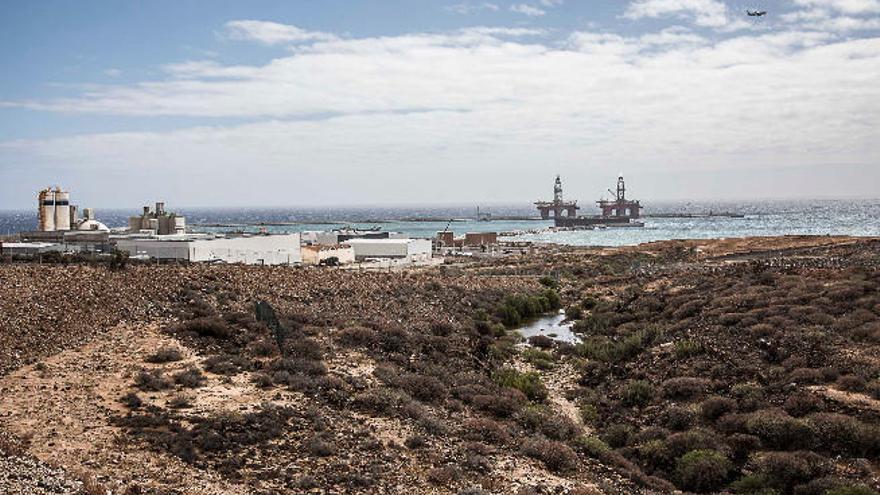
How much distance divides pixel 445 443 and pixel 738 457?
684cm

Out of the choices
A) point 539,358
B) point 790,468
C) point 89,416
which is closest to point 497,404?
point 790,468

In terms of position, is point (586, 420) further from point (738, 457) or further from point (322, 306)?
point (322, 306)

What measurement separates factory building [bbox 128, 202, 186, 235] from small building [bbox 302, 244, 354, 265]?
39.0 ft

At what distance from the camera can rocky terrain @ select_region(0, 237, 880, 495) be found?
13.2 m

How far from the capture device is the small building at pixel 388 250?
240ft

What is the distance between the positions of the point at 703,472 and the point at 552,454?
337 cm

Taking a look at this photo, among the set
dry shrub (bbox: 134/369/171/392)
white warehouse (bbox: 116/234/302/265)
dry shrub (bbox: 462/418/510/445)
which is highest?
white warehouse (bbox: 116/234/302/265)

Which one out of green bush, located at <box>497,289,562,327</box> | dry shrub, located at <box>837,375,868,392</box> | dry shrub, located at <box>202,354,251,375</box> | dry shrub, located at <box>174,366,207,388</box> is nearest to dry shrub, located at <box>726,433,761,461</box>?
dry shrub, located at <box>837,375,868,392</box>

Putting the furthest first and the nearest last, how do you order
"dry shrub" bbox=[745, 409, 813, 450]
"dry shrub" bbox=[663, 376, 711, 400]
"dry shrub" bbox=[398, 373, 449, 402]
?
"dry shrub" bbox=[663, 376, 711, 400] → "dry shrub" bbox=[398, 373, 449, 402] → "dry shrub" bbox=[745, 409, 813, 450]

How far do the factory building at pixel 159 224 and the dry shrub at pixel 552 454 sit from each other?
53.5 meters

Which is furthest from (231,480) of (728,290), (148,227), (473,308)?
(148,227)

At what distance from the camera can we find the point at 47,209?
60500 mm

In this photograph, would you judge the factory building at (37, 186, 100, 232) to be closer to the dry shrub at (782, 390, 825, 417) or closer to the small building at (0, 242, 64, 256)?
the small building at (0, 242, 64, 256)

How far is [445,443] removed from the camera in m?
15.2
